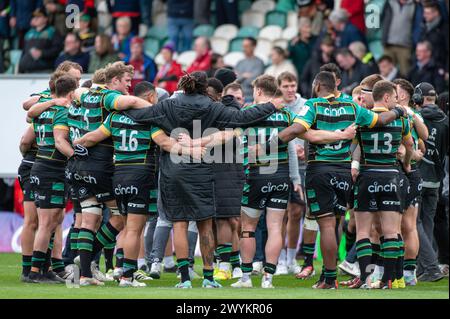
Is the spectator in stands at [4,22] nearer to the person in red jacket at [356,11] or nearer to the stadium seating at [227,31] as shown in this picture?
the stadium seating at [227,31]

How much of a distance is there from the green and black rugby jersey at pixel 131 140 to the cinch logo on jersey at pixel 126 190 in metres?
0.25

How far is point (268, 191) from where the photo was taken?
13.4m

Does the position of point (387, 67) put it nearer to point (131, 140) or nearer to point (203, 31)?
point (203, 31)

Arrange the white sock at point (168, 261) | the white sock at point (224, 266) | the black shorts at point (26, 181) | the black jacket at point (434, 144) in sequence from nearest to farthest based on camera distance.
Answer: the black shorts at point (26, 181) → the white sock at point (224, 266) → the black jacket at point (434, 144) → the white sock at point (168, 261)

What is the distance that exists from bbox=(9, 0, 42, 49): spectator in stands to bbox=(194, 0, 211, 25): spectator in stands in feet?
10.4

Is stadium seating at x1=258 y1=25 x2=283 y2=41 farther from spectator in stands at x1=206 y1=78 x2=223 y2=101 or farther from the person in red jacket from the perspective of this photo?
spectator in stands at x1=206 y1=78 x2=223 y2=101

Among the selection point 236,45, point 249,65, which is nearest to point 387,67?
point 249,65

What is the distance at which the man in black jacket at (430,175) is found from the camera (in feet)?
49.7

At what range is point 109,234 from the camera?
1386cm

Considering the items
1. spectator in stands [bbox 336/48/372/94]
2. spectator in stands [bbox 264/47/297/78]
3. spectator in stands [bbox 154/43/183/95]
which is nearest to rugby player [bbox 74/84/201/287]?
spectator in stands [bbox 154/43/183/95]

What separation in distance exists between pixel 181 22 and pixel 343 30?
377 cm

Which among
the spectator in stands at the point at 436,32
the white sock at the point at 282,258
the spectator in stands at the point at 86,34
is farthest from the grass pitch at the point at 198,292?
the spectator in stands at the point at 86,34

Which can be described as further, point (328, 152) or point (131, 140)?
point (328, 152)

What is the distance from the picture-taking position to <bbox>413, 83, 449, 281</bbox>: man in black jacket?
1514cm
